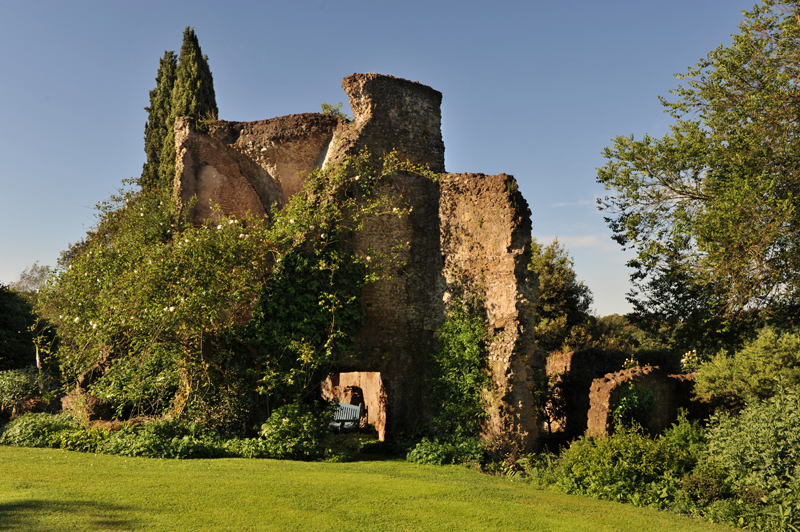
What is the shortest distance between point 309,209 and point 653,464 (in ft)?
26.7

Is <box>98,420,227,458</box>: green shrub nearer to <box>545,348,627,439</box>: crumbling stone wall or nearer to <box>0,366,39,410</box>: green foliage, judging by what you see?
<box>0,366,39,410</box>: green foliage

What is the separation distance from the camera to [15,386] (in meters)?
14.5

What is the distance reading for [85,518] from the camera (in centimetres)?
580

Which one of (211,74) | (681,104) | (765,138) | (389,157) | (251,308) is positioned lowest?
(251,308)

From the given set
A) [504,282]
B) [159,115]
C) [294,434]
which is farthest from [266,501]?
[159,115]

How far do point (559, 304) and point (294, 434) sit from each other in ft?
57.4

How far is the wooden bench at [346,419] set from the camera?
1784 centimetres

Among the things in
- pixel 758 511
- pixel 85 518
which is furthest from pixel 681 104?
pixel 85 518

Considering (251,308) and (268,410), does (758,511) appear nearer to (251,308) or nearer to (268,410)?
(268,410)

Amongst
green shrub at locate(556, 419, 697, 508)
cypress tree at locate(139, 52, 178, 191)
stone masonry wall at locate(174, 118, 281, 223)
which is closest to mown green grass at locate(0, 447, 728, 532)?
green shrub at locate(556, 419, 697, 508)

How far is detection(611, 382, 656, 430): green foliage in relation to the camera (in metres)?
11.1

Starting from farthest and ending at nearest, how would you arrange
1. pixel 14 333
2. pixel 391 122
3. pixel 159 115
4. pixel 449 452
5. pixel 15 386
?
1. pixel 159 115
2. pixel 14 333
3. pixel 15 386
4. pixel 391 122
5. pixel 449 452

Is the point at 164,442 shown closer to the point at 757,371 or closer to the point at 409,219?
the point at 409,219

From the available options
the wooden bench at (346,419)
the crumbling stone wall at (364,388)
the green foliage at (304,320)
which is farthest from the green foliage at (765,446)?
the wooden bench at (346,419)
